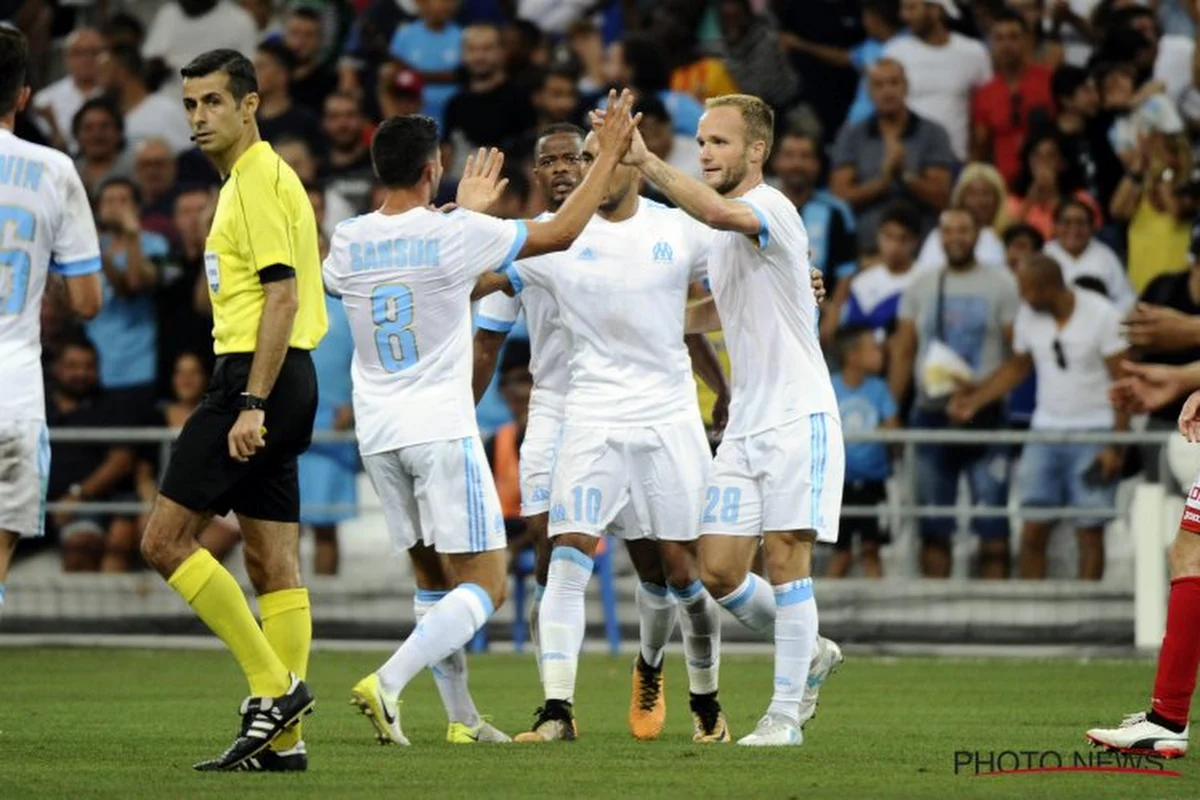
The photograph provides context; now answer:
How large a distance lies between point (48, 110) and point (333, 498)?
5.71 metres

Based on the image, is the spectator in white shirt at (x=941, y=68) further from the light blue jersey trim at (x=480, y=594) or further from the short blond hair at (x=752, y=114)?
the light blue jersey trim at (x=480, y=594)

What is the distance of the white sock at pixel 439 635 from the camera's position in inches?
389

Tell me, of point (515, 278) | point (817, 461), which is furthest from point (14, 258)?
point (817, 461)

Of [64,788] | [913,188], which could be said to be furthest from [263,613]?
[913,188]

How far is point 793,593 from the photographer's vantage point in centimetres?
998

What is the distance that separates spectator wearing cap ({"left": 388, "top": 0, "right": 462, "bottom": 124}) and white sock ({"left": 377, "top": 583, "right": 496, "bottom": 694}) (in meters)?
11.1

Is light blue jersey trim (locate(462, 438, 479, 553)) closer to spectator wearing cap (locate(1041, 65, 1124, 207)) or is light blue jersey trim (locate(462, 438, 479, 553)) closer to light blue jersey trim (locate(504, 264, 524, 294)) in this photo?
light blue jersey trim (locate(504, 264, 524, 294))

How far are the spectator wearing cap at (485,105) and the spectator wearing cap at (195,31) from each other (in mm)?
2770

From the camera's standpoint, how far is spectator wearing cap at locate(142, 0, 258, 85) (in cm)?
2205

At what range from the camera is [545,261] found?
11.1m

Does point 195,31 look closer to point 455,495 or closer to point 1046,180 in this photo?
point 1046,180

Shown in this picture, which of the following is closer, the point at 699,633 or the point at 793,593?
the point at 793,593

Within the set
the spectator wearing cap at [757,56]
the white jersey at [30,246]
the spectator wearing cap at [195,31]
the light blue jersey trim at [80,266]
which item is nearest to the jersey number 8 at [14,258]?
the white jersey at [30,246]

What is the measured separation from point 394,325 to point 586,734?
7.16 ft
